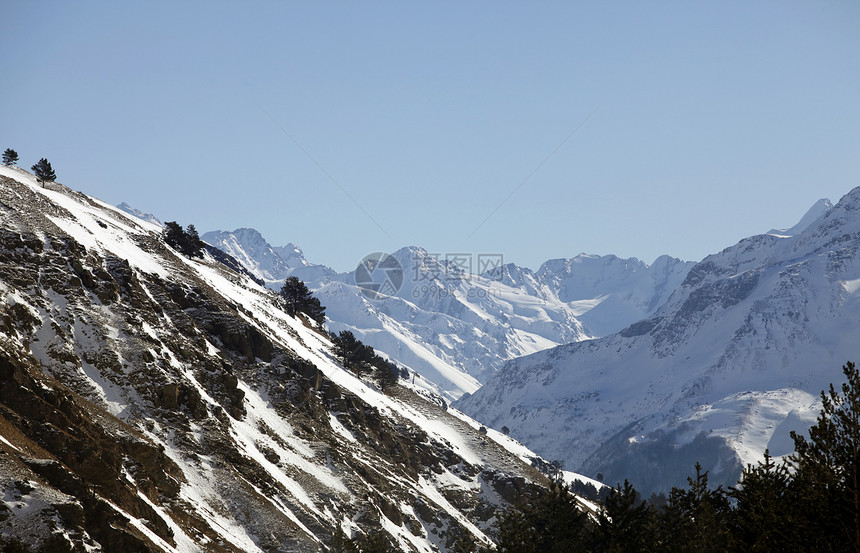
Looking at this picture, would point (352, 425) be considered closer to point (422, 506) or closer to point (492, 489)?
point (422, 506)

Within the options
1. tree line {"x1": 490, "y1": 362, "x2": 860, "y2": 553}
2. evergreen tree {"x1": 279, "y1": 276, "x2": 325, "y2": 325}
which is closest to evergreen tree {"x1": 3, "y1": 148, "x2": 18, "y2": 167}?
evergreen tree {"x1": 279, "y1": 276, "x2": 325, "y2": 325}

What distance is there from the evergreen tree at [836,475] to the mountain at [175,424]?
38822 millimetres

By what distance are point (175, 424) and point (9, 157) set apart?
63394 millimetres

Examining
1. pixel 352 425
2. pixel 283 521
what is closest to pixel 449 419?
pixel 352 425

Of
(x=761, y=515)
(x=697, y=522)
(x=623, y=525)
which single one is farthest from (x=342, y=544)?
(x=761, y=515)

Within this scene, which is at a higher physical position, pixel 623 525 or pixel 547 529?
pixel 623 525

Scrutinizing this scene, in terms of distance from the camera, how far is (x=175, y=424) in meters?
70.1

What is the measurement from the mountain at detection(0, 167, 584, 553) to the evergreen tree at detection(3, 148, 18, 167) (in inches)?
305

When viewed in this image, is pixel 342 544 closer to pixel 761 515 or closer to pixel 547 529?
pixel 547 529

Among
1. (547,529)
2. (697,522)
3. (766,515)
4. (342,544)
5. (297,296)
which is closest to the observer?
(766,515)

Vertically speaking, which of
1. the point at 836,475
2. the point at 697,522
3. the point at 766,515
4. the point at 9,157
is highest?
the point at 836,475

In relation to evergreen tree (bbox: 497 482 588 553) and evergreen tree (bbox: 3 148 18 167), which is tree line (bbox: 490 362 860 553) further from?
evergreen tree (bbox: 3 148 18 167)

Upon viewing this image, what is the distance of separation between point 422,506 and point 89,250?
51260mm

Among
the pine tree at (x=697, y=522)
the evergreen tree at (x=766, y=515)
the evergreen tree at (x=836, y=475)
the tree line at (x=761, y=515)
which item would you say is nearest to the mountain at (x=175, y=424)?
the tree line at (x=761, y=515)
